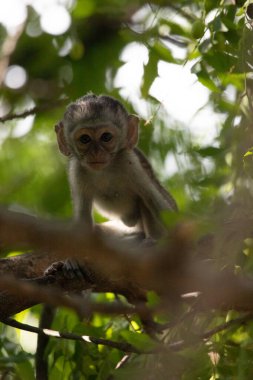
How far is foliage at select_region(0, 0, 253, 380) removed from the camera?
3127mm

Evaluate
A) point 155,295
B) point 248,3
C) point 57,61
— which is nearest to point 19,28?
point 57,61

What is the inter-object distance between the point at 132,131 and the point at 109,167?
1.15ft

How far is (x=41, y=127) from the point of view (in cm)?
736

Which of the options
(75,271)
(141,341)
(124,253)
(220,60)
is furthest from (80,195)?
(124,253)

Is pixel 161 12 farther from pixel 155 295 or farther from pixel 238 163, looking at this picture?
pixel 155 295

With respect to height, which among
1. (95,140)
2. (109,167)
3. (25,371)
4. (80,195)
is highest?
(95,140)

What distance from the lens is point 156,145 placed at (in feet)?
16.9

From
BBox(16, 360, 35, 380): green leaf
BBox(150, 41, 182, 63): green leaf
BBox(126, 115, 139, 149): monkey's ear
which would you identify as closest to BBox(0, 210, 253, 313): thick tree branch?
BBox(16, 360, 35, 380): green leaf

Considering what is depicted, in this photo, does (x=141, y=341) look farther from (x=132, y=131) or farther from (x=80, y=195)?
(x=132, y=131)

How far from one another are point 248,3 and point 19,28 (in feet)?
13.9

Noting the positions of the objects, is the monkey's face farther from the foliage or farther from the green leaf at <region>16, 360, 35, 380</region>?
the green leaf at <region>16, 360, 35, 380</region>

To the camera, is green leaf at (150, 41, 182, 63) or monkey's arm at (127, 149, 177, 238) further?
monkey's arm at (127, 149, 177, 238)

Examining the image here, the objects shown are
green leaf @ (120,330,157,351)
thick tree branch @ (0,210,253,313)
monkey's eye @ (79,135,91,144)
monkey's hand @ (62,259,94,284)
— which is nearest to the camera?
thick tree branch @ (0,210,253,313)

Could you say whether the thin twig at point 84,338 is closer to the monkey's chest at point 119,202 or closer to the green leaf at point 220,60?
the green leaf at point 220,60
